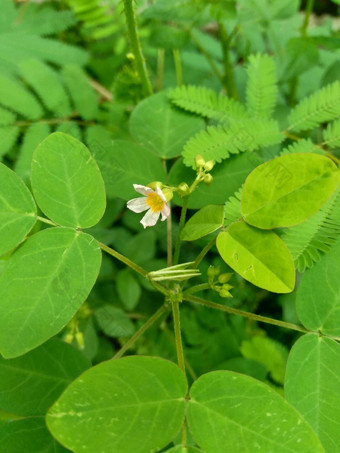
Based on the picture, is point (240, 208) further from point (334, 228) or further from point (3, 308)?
point (3, 308)

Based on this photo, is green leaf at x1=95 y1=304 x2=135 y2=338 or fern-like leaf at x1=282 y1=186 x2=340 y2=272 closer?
fern-like leaf at x1=282 y1=186 x2=340 y2=272

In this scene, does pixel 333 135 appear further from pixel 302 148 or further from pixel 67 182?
pixel 67 182

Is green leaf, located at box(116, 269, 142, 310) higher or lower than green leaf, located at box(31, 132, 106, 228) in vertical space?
lower

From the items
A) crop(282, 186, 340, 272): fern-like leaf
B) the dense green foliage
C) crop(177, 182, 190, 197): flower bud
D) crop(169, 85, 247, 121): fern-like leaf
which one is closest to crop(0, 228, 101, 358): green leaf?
the dense green foliage

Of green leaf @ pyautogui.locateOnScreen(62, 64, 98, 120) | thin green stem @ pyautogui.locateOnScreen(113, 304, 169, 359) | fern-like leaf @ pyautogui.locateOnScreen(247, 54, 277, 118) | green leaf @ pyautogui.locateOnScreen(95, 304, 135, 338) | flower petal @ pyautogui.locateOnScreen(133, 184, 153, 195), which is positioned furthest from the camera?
green leaf @ pyautogui.locateOnScreen(62, 64, 98, 120)

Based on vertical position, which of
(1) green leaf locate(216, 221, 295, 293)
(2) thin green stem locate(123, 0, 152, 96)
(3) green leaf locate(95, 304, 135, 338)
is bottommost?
(3) green leaf locate(95, 304, 135, 338)

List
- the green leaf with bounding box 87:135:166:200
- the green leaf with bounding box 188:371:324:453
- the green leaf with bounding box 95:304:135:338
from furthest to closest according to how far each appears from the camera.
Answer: the green leaf with bounding box 95:304:135:338
the green leaf with bounding box 87:135:166:200
the green leaf with bounding box 188:371:324:453

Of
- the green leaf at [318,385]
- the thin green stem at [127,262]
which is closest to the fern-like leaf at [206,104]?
the thin green stem at [127,262]

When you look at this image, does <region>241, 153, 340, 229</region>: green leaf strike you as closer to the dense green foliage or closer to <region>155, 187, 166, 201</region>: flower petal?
the dense green foliage
